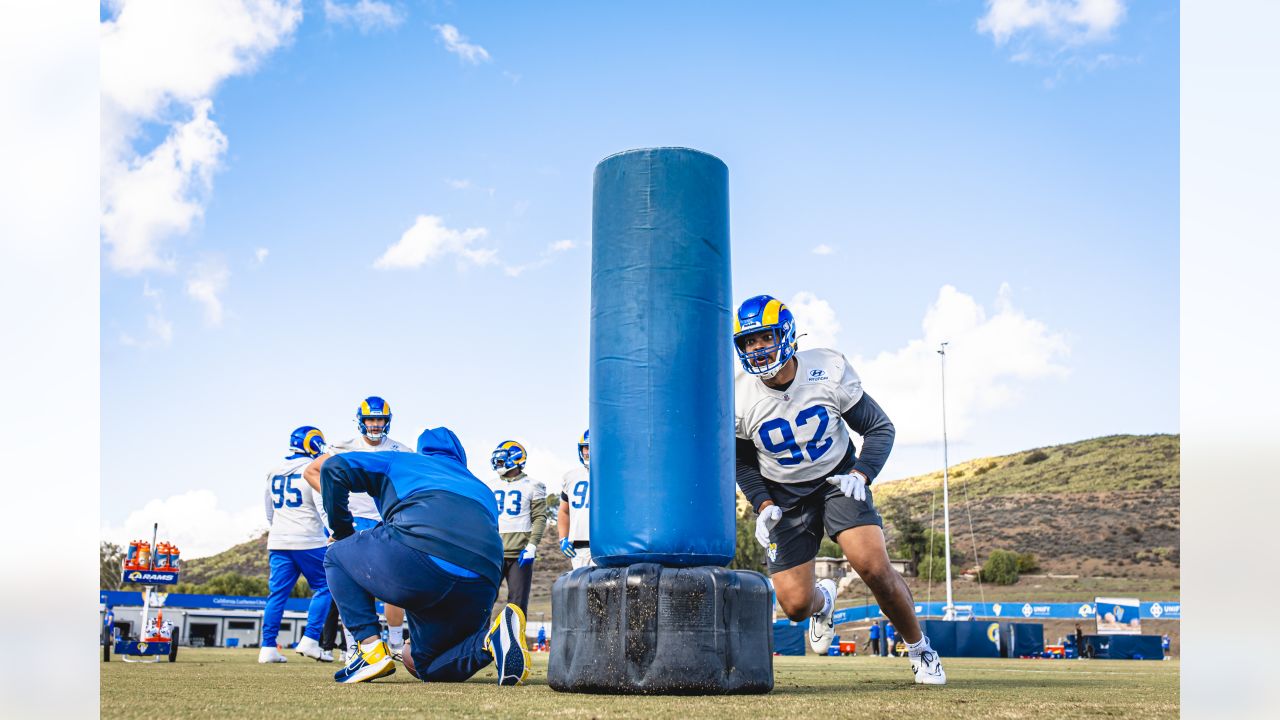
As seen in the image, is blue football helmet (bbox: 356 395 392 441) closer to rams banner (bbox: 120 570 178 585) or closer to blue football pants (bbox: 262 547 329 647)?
blue football pants (bbox: 262 547 329 647)

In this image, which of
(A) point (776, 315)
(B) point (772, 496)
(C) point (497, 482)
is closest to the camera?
(A) point (776, 315)

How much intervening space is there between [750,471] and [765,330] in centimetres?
94

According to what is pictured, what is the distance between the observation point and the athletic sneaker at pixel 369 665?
5242 mm

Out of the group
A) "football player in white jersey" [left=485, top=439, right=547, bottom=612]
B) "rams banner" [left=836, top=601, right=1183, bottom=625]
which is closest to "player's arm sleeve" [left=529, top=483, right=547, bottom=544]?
"football player in white jersey" [left=485, top=439, right=547, bottom=612]

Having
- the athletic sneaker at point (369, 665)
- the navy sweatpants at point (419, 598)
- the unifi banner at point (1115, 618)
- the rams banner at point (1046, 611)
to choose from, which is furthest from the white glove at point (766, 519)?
the rams banner at point (1046, 611)

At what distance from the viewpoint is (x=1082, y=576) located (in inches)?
2312

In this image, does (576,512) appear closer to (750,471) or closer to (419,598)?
(750,471)

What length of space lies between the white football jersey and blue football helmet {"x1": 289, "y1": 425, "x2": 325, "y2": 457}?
194mm

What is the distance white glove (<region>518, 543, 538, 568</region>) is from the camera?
10.7m

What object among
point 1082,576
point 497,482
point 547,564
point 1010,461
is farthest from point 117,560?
point 1010,461

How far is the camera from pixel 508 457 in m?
11.2

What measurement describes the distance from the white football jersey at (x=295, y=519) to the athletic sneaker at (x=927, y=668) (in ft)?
20.7

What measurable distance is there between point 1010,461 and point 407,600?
10327 cm
